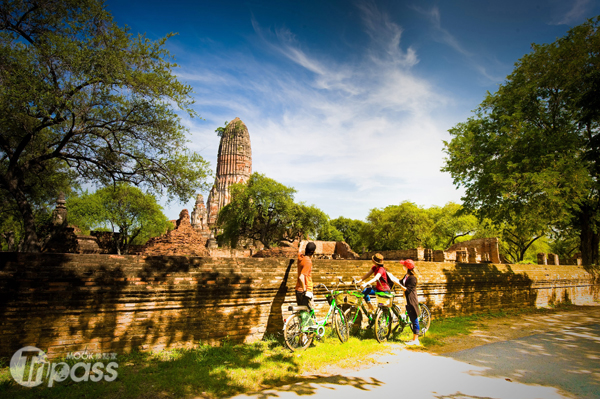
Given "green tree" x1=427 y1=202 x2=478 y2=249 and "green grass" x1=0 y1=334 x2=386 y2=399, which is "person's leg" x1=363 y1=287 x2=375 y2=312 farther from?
"green tree" x1=427 y1=202 x2=478 y2=249

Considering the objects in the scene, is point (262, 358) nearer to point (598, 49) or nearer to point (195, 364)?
point (195, 364)

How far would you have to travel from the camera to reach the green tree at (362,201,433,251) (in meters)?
34.2

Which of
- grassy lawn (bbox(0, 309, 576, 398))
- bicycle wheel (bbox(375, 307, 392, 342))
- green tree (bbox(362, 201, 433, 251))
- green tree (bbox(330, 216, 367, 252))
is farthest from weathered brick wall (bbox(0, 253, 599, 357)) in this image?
green tree (bbox(330, 216, 367, 252))

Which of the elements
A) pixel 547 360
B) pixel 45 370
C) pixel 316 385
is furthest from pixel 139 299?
pixel 547 360

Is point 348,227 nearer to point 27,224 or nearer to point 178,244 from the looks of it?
point 178,244

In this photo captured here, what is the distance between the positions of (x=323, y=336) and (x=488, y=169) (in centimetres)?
1125

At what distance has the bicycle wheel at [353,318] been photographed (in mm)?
5720

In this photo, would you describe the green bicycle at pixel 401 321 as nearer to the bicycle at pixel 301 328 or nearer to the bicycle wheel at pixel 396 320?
the bicycle wheel at pixel 396 320

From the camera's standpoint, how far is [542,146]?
1181 centimetres

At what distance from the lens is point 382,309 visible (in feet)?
19.1

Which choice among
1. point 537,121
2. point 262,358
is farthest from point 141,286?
point 537,121

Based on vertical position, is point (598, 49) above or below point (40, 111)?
above

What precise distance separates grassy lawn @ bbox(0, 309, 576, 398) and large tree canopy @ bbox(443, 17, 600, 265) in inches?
370

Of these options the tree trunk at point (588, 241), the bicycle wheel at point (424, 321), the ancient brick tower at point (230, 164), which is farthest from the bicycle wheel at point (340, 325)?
the ancient brick tower at point (230, 164)
